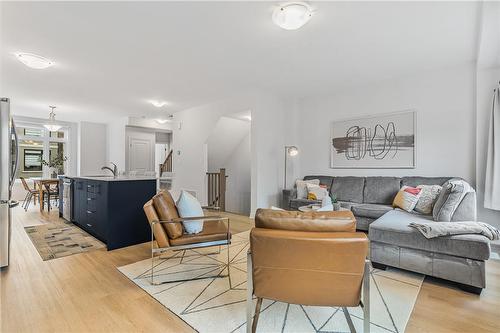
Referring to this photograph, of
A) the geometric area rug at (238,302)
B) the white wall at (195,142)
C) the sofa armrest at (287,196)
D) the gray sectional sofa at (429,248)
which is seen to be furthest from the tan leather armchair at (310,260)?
the white wall at (195,142)

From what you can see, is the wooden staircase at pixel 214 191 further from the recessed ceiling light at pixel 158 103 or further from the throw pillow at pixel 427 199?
the throw pillow at pixel 427 199

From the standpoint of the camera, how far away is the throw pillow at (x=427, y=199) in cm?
326

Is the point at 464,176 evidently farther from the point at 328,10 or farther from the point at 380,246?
the point at 328,10

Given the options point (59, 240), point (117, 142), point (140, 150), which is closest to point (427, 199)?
point (59, 240)

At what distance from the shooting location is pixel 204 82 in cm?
448

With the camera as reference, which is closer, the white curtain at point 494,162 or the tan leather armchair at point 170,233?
the tan leather armchair at point 170,233

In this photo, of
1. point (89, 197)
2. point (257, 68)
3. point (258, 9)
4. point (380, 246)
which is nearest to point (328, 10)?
point (258, 9)

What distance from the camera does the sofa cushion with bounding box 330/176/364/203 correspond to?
4.37 m

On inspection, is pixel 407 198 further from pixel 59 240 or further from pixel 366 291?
pixel 59 240

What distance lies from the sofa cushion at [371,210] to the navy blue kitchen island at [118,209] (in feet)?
10.4

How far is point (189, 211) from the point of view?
2.49 meters

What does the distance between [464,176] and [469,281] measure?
2212 millimetres

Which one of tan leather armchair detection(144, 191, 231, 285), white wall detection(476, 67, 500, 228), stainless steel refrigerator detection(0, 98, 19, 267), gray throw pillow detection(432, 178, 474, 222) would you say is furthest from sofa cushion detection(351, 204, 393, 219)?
stainless steel refrigerator detection(0, 98, 19, 267)

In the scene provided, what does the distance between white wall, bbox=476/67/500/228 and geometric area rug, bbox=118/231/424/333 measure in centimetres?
198
